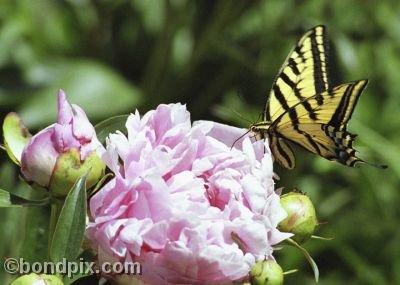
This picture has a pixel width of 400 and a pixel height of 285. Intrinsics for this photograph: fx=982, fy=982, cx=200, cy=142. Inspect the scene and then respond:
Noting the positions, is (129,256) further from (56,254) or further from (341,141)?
(341,141)

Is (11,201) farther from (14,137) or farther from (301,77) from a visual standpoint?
(301,77)

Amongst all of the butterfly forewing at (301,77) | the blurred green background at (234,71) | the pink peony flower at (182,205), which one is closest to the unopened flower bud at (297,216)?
the pink peony flower at (182,205)

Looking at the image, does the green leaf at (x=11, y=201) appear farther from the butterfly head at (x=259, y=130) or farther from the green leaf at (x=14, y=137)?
the butterfly head at (x=259, y=130)

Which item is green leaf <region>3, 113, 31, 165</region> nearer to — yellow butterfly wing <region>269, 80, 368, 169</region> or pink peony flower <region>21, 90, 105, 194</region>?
pink peony flower <region>21, 90, 105, 194</region>

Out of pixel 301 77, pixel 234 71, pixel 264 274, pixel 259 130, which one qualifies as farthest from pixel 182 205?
pixel 234 71

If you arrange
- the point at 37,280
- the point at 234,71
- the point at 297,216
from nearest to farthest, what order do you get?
the point at 37,280 < the point at 297,216 < the point at 234,71

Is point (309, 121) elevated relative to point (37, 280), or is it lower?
elevated

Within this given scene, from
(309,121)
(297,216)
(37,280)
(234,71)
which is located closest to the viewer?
(37,280)
